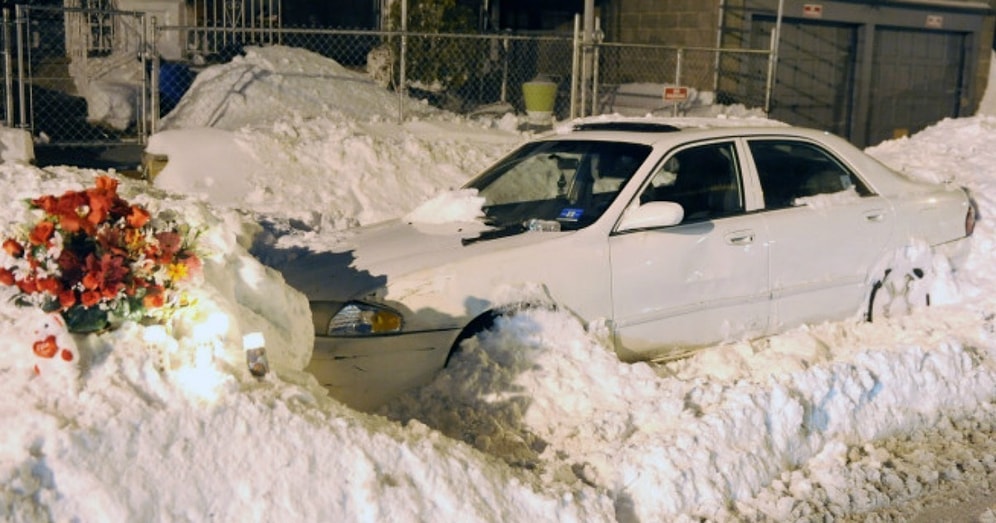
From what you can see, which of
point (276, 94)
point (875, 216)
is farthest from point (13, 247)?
point (276, 94)

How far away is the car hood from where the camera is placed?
6016 mm

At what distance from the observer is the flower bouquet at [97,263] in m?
4.40

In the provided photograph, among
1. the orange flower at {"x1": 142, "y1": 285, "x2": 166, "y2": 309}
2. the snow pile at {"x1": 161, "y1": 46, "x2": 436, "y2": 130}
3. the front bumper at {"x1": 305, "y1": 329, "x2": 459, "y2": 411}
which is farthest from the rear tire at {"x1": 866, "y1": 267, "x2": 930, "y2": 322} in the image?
the snow pile at {"x1": 161, "y1": 46, "x2": 436, "y2": 130}

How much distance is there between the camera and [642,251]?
21.1 feet

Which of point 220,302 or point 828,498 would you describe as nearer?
point 220,302

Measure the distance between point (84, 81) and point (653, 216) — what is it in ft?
38.3

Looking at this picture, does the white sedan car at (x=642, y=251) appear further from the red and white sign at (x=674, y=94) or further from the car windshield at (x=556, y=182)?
the red and white sign at (x=674, y=94)

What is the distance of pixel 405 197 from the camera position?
11.4 metres

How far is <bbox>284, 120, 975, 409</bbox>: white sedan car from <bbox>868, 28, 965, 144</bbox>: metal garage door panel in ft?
38.7

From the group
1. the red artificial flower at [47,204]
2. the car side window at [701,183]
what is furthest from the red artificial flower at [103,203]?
the car side window at [701,183]

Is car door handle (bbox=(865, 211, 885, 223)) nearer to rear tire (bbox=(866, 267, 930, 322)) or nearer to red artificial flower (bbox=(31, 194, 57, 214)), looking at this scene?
rear tire (bbox=(866, 267, 930, 322))

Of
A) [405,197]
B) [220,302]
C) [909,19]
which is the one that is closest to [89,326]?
[220,302]

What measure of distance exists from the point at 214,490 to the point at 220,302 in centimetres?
85

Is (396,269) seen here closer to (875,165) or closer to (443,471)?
(443,471)
